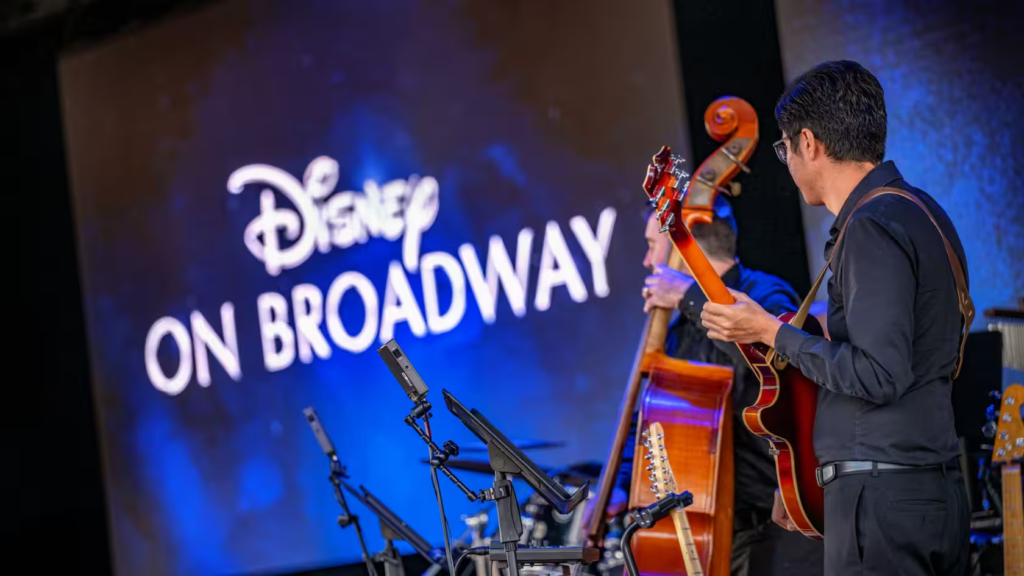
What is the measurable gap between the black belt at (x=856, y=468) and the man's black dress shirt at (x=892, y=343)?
0.5 inches

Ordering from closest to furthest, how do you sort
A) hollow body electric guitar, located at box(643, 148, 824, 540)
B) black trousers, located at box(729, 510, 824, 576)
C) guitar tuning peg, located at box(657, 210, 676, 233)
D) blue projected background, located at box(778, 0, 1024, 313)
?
hollow body electric guitar, located at box(643, 148, 824, 540), guitar tuning peg, located at box(657, 210, 676, 233), black trousers, located at box(729, 510, 824, 576), blue projected background, located at box(778, 0, 1024, 313)

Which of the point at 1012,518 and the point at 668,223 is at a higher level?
the point at 668,223

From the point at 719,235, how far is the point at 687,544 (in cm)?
103

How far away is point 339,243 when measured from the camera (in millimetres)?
5691

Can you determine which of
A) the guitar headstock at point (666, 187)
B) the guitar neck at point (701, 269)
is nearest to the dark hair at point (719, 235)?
the guitar headstock at point (666, 187)

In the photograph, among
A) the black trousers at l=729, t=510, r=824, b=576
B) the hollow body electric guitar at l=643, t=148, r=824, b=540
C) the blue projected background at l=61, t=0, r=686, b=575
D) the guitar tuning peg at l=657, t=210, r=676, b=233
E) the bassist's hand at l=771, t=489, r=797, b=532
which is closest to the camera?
the hollow body electric guitar at l=643, t=148, r=824, b=540

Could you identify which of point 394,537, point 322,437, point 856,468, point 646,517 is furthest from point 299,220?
point 856,468

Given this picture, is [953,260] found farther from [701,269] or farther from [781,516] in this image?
[781,516]

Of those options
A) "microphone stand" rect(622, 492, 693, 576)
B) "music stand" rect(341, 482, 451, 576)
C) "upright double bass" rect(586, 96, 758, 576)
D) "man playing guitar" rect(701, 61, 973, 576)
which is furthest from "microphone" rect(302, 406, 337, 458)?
"man playing guitar" rect(701, 61, 973, 576)

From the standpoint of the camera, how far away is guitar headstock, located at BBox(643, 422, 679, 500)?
2.72 metres

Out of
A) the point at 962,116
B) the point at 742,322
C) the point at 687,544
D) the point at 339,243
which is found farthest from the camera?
the point at 339,243

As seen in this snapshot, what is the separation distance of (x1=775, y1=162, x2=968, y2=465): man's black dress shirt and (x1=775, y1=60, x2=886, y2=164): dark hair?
118 millimetres

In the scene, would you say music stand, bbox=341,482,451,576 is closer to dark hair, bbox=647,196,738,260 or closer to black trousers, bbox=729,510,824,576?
black trousers, bbox=729,510,824,576

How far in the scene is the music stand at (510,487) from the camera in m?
2.15
